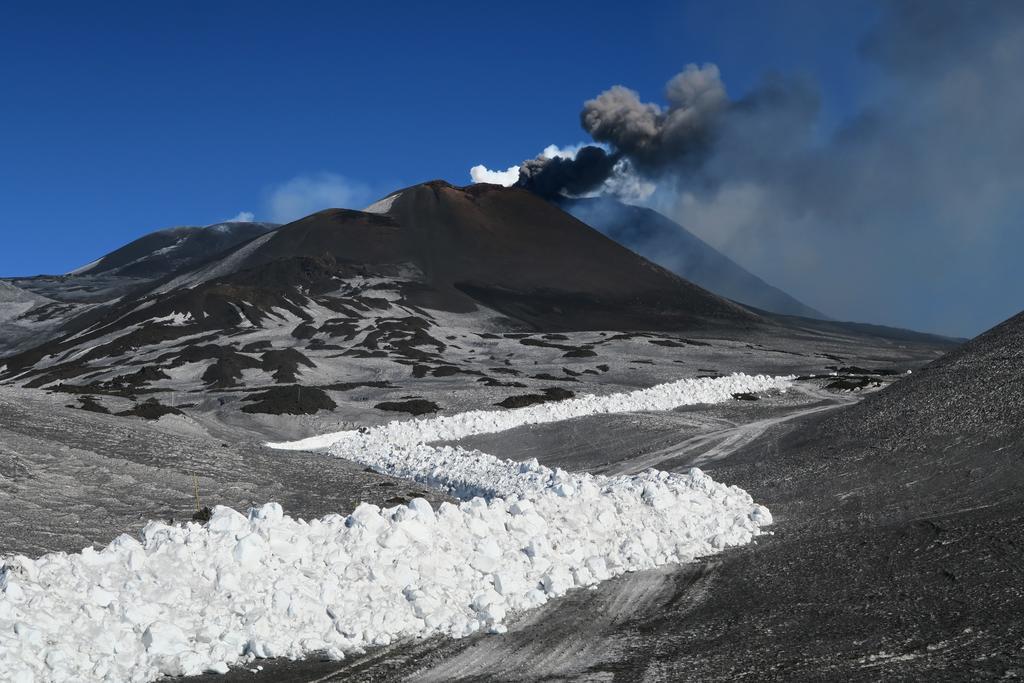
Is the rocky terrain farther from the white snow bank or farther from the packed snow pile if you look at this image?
the white snow bank

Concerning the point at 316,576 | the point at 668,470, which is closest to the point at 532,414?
the point at 668,470

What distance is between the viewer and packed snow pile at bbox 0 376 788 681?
1063cm

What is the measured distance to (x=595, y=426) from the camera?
36375mm

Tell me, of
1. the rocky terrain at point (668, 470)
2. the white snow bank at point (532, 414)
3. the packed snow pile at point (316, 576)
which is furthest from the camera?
the white snow bank at point (532, 414)

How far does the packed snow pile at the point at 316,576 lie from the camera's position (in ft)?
34.9

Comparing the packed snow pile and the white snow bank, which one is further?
the white snow bank

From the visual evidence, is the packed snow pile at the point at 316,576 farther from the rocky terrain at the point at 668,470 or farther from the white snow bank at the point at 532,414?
the white snow bank at the point at 532,414

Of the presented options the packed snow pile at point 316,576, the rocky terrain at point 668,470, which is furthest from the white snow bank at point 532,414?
the packed snow pile at point 316,576

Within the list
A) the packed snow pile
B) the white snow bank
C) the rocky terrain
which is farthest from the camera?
the white snow bank

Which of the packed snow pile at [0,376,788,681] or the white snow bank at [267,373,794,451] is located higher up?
the white snow bank at [267,373,794,451]

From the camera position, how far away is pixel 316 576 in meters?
12.3

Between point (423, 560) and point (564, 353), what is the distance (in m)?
73.7

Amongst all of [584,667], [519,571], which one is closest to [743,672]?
[584,667]

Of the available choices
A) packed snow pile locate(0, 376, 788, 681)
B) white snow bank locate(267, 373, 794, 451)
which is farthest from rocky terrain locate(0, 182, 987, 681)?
white snow bank locate(267, 373, 794, 451)
